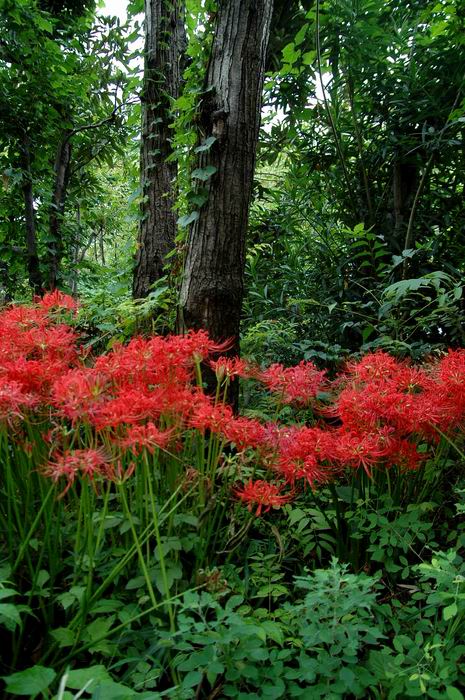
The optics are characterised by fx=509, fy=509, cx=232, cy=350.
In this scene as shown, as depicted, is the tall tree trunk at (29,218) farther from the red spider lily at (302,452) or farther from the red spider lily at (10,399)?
the red spider lily at (302,452)

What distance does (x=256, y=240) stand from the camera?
185 inches

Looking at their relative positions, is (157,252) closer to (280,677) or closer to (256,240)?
(256,240)

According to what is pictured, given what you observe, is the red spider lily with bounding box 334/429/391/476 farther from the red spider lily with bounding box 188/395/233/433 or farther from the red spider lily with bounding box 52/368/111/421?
the red spider lily with bounding box 52/368/111/421

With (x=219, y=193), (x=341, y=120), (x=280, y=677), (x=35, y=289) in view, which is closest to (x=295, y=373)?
(x=280, y=677)

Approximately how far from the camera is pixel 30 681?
3.27 ft

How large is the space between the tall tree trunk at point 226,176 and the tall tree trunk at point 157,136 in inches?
47.2

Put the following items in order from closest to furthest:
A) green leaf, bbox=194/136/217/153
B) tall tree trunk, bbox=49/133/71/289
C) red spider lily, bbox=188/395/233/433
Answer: red spider lily, bbox=188/395/233/433, green leaf, bbox=194/136/217/153, tall tree trunk, bbox=49/133/71/289

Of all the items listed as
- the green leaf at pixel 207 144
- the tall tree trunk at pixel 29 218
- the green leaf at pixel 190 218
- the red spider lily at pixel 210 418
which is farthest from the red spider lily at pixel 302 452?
the tall tree trunk at pixel 29 218

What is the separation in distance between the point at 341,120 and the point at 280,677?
3.88 m

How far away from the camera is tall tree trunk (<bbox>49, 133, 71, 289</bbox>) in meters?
5.19

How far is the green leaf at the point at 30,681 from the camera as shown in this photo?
3.19 feet

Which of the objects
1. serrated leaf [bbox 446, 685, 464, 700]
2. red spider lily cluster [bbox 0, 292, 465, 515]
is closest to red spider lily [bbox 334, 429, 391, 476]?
red spider lily cluster [bbox 0, 292, 465, 515]

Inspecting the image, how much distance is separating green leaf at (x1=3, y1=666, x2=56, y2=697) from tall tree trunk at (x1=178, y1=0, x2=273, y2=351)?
1.46 meters

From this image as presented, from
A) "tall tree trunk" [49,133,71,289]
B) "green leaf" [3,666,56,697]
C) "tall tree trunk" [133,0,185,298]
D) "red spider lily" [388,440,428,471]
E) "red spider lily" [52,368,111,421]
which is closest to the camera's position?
"green leaf" [3,666,56,697]
